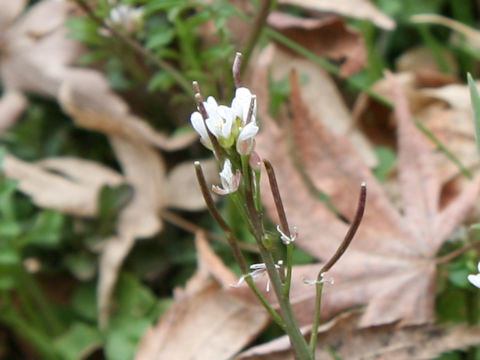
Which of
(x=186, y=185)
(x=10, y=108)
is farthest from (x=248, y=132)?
(x=10, y=108)

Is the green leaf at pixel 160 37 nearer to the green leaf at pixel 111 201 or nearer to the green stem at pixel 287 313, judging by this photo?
the green leaf at pixel 111 201

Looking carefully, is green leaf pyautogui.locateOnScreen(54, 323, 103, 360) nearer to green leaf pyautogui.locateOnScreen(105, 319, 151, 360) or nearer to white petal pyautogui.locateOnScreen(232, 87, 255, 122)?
green leaf pyautogui.locateOnScreen(105, 319, 151, 360)

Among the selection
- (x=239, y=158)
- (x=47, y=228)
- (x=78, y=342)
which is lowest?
(x=78, y=342)

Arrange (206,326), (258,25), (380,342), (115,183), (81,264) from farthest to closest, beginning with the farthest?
(115,183)
(81,264)
(258,25)
(206,326)
(380,342)

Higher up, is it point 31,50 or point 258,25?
point 258,25

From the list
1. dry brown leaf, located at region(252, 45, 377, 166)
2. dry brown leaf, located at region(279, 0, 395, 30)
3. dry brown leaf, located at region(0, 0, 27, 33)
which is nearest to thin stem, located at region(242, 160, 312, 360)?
dry brown leaf, located at region(252, 45, 377, 166)

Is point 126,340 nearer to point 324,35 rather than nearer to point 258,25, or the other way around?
point 258,25

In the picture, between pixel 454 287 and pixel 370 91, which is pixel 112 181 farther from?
pixel 454 287
